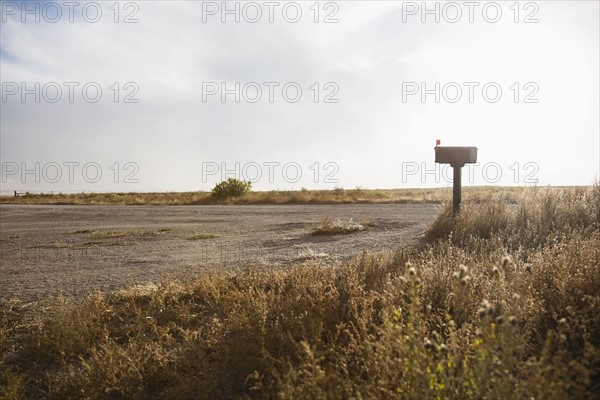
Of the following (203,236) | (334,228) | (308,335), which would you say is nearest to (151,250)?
(203,236)

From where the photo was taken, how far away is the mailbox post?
423 inches

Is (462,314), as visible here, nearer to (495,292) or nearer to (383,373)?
(495,292)

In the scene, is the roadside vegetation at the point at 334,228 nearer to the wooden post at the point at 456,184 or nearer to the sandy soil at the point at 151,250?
the sandy soil at the point at 151,250

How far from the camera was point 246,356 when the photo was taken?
396 centimetres

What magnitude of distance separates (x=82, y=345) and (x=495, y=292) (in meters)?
3.75

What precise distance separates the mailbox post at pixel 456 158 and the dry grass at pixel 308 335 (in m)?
5.50

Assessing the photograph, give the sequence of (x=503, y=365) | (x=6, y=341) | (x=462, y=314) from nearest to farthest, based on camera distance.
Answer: (x=503, y=365), (x=462, y=314), (x=6, y=341)

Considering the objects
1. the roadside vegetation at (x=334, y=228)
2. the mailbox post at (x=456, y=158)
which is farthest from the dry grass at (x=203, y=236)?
the mailbox post at (x=456, y=158)

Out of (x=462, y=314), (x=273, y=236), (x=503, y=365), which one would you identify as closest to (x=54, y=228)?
(x=273, y=236)

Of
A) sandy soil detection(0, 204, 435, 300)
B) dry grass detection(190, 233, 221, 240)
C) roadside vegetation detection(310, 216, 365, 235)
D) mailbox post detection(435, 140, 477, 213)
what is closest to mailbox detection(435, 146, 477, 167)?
mailbox post detection(435, 140, 477, 213)

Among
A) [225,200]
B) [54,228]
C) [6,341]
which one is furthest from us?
[225,200]

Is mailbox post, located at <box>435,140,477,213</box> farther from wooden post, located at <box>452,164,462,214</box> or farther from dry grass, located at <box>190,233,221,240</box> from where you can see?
dry grass, located at <box>190,233,221,240</box>

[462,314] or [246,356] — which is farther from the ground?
[462,314]

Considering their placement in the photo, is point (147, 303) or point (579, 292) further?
point (147, 303)
